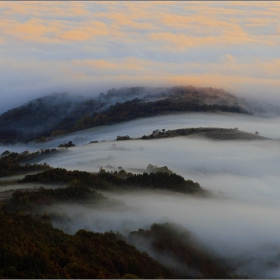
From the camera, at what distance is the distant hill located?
149 meters

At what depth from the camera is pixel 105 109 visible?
6713 inches

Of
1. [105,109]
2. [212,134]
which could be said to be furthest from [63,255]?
[105,109]

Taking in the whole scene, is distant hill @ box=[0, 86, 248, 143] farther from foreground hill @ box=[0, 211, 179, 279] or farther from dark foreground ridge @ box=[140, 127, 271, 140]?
foreground hill @ box=[0, 211, 179, 279]

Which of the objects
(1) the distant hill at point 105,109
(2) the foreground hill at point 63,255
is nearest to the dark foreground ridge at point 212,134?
(1) the distant hill at point 105,109

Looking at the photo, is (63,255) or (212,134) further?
(212,134)

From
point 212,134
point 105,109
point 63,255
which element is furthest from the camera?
point 105,109

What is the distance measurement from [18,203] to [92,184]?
9.47 metres

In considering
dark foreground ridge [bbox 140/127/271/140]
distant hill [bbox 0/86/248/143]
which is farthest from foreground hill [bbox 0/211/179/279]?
distant hill [bbox 0/86/248/143]

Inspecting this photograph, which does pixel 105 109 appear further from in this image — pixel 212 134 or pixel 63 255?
pixel 63 255

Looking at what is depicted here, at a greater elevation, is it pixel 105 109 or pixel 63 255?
pixel 105 109

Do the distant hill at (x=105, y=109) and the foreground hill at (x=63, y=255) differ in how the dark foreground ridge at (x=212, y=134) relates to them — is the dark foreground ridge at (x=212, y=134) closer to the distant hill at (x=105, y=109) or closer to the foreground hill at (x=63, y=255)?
the distant hill at (x=105, y=109)

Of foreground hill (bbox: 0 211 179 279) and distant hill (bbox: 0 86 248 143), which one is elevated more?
distant hill (bbox: 0 86 248 143)

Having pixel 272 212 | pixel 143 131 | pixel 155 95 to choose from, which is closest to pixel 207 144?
pixel 143 131

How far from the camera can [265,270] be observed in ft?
110
